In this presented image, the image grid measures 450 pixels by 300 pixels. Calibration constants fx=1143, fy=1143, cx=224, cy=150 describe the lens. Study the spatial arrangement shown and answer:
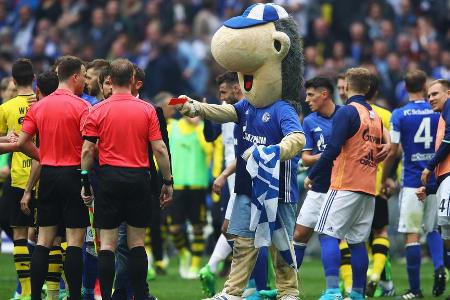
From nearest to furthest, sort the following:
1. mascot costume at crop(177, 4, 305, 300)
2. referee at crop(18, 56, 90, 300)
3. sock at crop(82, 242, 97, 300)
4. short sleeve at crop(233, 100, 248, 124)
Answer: mascot costume at crop(177, 4, 305, 300)
referee at crop(18, 56, 90, 300)
short sleeve at crop(233, 100, 248, 124)
sock at crop(82, 242, 97, 300)

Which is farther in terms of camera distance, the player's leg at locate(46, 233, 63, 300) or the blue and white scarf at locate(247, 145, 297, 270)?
the player's leg at locate(46, 233, 63, 300)

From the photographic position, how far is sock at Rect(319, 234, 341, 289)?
12.5 metres

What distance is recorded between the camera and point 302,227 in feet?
43.2

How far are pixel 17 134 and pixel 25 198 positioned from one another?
2.56 ft

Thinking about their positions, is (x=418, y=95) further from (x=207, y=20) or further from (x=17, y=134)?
(x=207, y=20)

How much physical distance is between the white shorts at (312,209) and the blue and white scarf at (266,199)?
168 centimetres

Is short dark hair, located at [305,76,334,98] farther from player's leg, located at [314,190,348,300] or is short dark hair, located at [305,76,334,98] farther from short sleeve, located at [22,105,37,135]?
short sleeve, located at [22,105,37,135]

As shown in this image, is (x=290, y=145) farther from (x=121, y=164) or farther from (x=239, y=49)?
(x=121, y=164)

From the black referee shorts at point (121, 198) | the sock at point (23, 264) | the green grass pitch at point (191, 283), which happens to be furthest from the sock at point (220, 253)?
the black referee shorts at point (121, 198)

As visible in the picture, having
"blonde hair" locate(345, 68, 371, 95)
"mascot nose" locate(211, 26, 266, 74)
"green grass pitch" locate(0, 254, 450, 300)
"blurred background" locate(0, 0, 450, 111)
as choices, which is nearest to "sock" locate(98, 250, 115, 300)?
"mascot nose" locate(211, 26, 266, 74)

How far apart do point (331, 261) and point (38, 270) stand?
10.9ft

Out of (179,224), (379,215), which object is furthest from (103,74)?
(179,224)

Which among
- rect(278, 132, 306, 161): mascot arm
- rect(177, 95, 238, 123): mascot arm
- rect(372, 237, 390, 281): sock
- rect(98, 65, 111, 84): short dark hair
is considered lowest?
rect(372, 237, 390, 281): sock

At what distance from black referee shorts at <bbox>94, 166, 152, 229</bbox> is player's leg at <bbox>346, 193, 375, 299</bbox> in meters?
2.59
